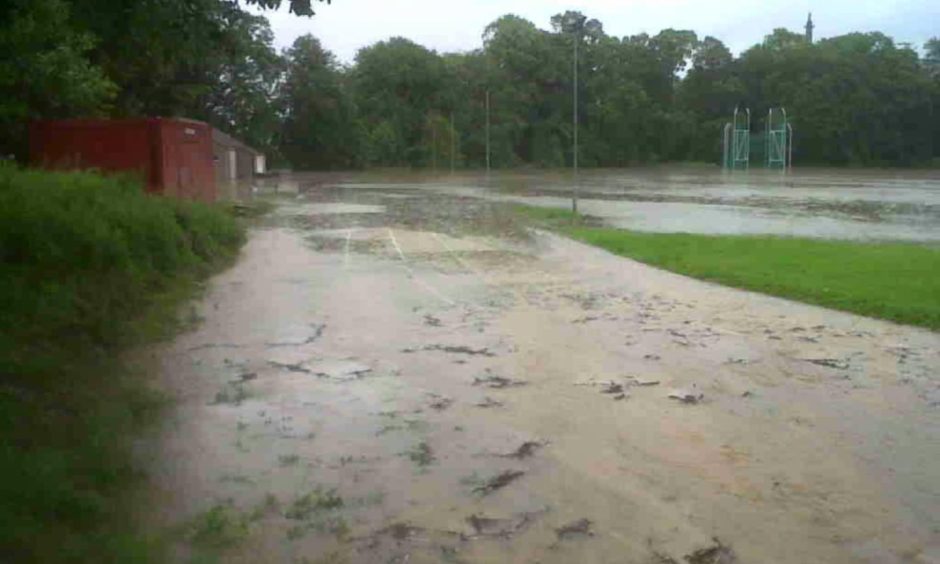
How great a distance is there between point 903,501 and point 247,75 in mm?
71775

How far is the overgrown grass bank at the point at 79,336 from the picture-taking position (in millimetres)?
5629

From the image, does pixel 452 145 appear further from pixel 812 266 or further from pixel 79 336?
pixel 79 336

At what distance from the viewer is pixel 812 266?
18469 millimetres

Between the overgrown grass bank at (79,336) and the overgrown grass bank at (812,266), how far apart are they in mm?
8162

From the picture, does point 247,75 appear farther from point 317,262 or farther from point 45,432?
point 45,432

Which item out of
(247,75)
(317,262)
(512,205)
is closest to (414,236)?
(317,262)

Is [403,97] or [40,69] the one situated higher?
[403,97]

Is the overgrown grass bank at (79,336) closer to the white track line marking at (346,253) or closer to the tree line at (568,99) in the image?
the white track line marking at (346,253)

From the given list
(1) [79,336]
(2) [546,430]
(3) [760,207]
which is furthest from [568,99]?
(2) [546,430]

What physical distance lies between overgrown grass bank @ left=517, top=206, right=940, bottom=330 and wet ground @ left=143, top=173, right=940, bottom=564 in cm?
85

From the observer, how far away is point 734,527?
6.23 meters

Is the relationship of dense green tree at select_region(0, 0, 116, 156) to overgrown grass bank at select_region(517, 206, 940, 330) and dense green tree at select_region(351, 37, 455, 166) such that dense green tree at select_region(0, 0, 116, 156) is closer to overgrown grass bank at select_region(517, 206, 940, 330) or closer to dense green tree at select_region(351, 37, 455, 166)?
overgrown grass bank at select_region(517, 206, 940, 330)

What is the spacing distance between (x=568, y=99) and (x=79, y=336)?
327 ft

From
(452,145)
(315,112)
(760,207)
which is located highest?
(315,112)
